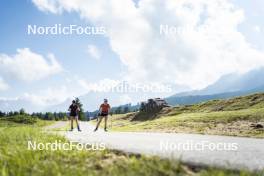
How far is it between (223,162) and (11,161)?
491cm

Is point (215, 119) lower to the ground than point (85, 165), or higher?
higher

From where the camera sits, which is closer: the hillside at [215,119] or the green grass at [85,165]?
the green grass at [85,165]

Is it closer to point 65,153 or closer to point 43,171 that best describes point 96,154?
point 65,153

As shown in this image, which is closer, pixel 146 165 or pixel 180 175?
pixel 180 175

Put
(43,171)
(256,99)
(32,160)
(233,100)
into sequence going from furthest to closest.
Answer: (233,100), (256,99), (32,160), (43,171)

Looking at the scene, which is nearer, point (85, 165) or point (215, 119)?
point (85, 165)

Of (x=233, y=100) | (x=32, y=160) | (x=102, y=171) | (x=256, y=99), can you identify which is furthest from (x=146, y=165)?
(x=233, y=100)

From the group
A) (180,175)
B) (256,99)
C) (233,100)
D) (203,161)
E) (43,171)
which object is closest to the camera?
(180,175)

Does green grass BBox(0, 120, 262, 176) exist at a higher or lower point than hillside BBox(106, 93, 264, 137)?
lower

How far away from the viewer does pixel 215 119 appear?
39.8 m

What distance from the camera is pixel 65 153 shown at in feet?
32.5

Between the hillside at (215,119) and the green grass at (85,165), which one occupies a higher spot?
the hillside at (215,119)

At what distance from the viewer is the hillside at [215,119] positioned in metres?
29.7

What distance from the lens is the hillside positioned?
29.7m
